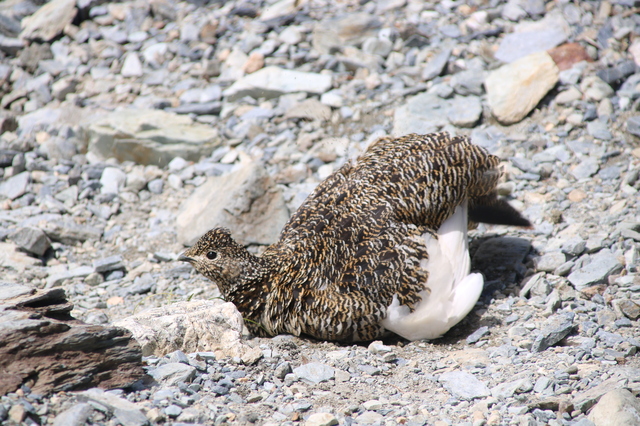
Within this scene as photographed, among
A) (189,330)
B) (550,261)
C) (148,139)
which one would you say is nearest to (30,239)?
(148,139)

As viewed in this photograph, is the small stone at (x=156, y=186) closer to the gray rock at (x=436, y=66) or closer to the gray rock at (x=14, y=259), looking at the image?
the gray rock at (x=14, y=259)

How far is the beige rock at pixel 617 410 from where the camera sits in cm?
302

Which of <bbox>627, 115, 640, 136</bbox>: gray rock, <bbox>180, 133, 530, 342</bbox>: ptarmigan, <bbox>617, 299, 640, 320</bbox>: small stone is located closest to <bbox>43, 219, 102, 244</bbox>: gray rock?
<bbox>180, 133, 530, 342</bbox>: ptarmigan

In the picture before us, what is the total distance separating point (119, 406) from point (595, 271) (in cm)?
401

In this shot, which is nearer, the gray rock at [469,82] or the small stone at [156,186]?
the small stone at [156,186]

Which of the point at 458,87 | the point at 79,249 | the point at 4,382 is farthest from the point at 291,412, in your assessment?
the point at 458,87

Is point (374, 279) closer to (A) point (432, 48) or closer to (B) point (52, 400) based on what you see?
(B) point (52, 400)

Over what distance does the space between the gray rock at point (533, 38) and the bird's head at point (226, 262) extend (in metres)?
5.29

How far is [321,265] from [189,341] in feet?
4.04

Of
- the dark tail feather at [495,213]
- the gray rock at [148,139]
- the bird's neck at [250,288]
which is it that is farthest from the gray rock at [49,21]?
the dark tail feather at [495,213]

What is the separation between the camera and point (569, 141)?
6863mm

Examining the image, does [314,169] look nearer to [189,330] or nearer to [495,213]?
[495,213]

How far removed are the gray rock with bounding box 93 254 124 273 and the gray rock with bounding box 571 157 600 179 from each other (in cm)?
505

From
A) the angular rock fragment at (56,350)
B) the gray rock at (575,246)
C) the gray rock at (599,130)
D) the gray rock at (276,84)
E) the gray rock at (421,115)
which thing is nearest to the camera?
the angular rock fragment at (56,350)
